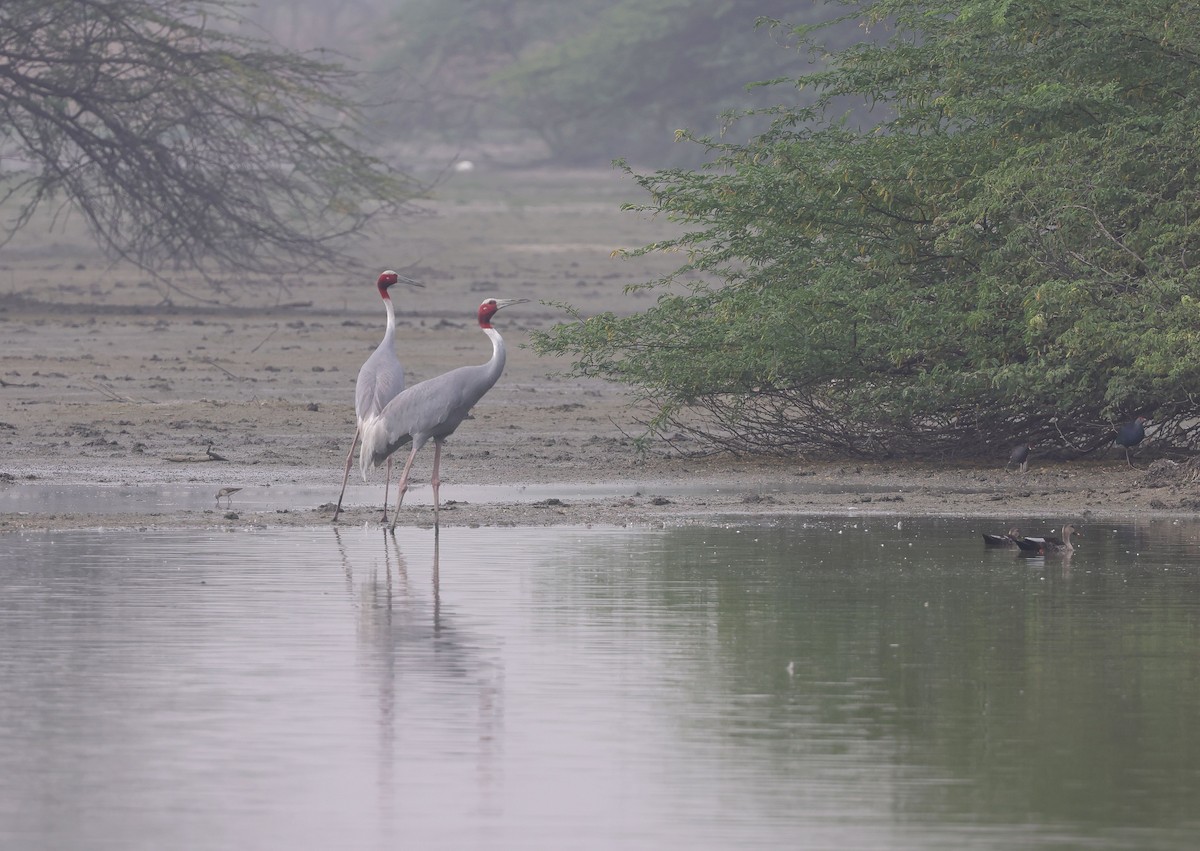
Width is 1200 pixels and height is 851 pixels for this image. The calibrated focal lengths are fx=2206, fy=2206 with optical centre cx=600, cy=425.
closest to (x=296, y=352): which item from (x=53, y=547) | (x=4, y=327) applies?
(x=4, y=327)

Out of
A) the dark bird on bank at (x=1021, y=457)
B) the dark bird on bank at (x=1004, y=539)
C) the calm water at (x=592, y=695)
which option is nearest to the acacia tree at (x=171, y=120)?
the dark bird on bank at (x=1021, y=457)

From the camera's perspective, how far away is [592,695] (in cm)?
793

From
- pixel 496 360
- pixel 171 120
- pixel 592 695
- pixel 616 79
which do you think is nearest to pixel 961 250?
pixel 496 360

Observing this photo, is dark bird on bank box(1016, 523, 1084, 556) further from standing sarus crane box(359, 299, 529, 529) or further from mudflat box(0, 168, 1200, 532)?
standing sarus crane box(359, 299, 529, 529)

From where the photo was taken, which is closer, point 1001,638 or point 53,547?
point 1001,638

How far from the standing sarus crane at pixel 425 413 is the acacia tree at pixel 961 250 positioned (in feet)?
8.82

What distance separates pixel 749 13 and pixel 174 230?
36.3 metres

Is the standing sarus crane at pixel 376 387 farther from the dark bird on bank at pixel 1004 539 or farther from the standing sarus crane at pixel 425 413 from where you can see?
the dark bird on bank at pixel 1004 539

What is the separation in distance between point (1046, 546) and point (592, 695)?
454cm

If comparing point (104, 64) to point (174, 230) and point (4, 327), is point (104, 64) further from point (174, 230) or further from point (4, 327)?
point (4, 327)

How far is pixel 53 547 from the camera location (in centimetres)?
1177

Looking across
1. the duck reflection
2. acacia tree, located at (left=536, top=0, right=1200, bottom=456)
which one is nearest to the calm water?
the duck reflection

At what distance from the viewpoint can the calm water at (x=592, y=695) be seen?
6164 millimetres

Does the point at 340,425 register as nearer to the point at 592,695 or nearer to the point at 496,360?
the point at 496,360
